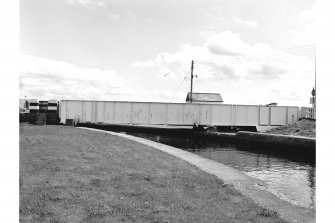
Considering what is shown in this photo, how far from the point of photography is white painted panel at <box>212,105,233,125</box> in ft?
157

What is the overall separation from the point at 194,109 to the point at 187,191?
38.4m

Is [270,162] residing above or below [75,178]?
below

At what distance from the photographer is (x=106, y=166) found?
1205 centimetres

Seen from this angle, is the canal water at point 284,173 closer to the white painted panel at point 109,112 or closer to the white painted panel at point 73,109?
the white painted panel at point 109,112

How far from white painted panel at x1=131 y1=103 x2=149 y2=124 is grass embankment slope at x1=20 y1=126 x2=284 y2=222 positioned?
3361 cm

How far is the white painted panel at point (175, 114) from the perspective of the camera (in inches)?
1857

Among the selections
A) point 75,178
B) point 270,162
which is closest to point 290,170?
point 270,162

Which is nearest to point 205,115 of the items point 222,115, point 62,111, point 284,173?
point 222,115

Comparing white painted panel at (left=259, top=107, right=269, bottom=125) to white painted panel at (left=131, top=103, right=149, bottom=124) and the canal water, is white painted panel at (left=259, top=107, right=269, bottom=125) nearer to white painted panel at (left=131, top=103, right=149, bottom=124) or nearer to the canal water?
white painted panel at (left=131, top=103, right=149, bottom=124)

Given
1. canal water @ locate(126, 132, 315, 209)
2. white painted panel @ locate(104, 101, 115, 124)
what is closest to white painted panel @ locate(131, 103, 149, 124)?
white painted panel @ locate(104, 101, 115, 124)

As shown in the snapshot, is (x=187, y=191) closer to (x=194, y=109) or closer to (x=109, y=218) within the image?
(x=109, y=218)

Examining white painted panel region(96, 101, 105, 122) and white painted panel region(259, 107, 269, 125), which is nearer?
white painted panel region(96, 101, 105, 122)

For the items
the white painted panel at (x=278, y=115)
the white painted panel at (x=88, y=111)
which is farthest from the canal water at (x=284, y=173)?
the white painted panel at (x=88, y=111)

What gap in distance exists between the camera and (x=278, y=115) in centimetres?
5012
